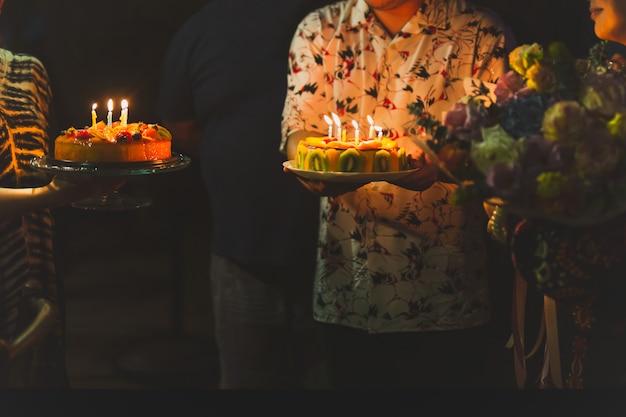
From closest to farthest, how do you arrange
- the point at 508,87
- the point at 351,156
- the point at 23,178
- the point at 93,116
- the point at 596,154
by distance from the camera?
the point at 596,154 → the point at 508,87 → the point at 351,156 → the point at 93,116 → the point at 23,178

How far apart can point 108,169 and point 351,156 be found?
25.4 inches

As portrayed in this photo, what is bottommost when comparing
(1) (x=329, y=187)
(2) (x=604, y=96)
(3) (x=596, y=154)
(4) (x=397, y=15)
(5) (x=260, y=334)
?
(5) (x=260, y=334)

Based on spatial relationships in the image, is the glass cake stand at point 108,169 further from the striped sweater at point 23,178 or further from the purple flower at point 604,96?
the purple flower at point 604,96

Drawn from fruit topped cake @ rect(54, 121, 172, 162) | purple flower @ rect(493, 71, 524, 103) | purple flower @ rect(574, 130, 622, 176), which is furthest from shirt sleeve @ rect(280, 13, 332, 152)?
purple flower @ rect(574, 130, 622, 176)

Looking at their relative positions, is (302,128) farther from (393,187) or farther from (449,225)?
(449,225)

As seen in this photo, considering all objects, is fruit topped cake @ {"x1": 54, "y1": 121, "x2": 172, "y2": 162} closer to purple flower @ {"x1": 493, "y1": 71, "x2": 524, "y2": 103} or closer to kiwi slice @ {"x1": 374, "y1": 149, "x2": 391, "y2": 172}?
kiwi slice @ {"x1": 374, "y1": 149, "x2": 391, "y2": 172}

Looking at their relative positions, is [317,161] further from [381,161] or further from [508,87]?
[508,87]

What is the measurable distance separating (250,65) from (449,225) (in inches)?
30.0

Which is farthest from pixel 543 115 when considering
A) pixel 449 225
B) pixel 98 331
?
pixel 98 331

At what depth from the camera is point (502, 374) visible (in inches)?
116

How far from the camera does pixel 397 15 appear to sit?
2.72 metres

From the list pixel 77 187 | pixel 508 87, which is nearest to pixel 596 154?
pixel 508 87

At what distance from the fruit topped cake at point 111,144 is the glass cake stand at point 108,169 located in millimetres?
27

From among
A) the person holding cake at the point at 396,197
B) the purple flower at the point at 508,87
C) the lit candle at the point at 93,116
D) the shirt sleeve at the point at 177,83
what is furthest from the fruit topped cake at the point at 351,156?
the lit candle at the point at 93,116
